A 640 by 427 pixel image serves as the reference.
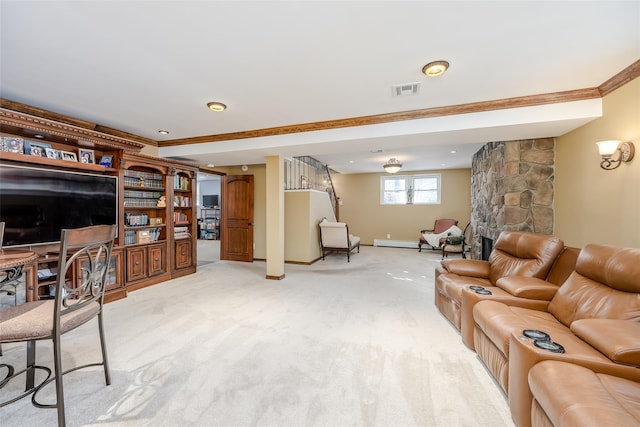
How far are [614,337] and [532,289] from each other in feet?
2.96

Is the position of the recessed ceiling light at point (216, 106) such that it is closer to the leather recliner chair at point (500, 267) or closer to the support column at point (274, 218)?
the support column at point (274, 218)

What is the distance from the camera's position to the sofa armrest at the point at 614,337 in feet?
4.20

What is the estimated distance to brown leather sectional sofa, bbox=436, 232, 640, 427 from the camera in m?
1.16

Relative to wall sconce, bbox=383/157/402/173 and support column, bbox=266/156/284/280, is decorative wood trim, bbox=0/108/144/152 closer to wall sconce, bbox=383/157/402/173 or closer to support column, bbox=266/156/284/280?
support column, bbox=266/156/284/280

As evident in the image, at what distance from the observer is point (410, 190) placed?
8.83 m

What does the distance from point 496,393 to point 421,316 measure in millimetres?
1268

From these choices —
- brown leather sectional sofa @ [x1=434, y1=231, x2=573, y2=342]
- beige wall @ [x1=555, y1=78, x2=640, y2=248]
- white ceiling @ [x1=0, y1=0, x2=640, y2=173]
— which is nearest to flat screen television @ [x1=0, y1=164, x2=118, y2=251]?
white ceiling @ [x1=0, y1=0, x2=640, y2=173]

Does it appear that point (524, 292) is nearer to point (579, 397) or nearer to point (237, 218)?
point (579, 397)

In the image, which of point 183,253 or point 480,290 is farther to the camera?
point 183,253

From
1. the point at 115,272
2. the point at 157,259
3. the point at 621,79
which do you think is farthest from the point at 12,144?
the point at 621,79

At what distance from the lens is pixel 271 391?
180 cm

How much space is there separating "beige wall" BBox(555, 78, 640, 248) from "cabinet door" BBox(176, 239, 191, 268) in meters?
5.89

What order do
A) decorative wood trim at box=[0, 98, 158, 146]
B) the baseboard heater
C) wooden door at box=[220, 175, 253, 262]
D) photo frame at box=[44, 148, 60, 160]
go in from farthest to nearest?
the baseboard heater
wooden door at box=[220, 175, 253, 262]
photo frame at box=[44, 148, 60, 160]
decorative wood trim at box=[0, 98, 158, 146]

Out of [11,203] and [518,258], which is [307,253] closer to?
[518,258]
